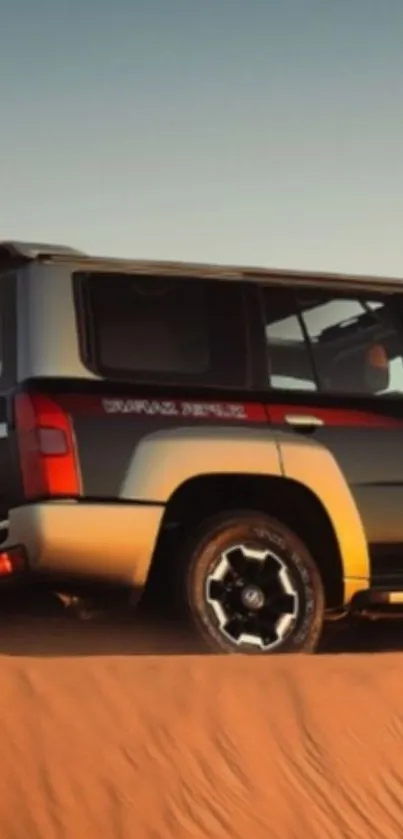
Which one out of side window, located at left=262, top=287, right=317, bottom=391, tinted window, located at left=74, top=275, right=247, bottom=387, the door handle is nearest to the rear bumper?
tinted window, located at left=74, top=275, right=247, bottom=387

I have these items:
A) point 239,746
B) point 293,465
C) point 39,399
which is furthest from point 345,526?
point 239,746

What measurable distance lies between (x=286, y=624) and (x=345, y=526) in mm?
496

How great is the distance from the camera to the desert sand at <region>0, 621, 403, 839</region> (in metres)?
5.26

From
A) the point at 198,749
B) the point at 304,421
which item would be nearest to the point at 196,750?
the point at 198,749

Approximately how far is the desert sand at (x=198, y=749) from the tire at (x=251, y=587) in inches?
38.8

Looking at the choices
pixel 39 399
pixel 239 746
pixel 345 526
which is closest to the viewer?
pixel 239 746

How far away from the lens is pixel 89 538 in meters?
6.95

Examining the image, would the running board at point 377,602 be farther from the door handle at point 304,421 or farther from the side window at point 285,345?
the side window at point 285,345

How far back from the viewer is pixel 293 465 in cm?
737

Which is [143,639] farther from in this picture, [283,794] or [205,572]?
[283,794]

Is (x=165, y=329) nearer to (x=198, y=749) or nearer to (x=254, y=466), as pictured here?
(x=254, y=466)

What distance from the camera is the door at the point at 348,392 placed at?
750 cm

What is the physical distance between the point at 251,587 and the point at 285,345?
1080 millimetres

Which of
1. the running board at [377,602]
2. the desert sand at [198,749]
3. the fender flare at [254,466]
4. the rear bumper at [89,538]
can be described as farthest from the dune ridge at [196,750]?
the running board at [377,602]
